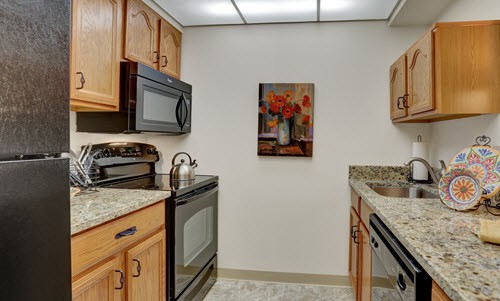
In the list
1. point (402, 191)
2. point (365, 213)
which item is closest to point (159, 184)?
point (365, 213)

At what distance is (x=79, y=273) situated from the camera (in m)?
1.20

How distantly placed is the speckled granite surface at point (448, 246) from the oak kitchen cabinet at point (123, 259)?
1.13 m

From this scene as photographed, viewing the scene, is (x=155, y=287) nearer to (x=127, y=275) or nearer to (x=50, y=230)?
(x=127, y=275)

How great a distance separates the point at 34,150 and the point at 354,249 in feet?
7.33

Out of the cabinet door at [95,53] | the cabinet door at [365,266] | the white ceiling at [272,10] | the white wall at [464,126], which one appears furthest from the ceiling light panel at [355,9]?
the cabinet door at [365,266]

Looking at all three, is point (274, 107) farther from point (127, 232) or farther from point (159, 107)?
point (127, 232)

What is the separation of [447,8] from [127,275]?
2.53 metres

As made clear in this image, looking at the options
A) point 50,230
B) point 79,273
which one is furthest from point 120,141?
point 50,230

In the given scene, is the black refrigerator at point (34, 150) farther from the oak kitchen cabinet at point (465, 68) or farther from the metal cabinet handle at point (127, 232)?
the oak kitchen cabinet at point (465, 68)

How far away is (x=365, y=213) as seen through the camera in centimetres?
196

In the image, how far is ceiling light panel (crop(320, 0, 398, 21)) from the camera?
230 cm

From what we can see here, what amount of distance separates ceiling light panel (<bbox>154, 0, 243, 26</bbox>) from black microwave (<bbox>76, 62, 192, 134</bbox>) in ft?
1.81

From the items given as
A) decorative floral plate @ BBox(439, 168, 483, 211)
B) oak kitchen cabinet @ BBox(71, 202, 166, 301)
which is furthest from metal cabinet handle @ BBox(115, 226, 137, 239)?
decorative floral plate @ BBox(439, 168, 483, 211)

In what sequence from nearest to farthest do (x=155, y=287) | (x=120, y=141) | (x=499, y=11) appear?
(x=499, y=11) → (x=155, y=287) → (x=120, y=141)
